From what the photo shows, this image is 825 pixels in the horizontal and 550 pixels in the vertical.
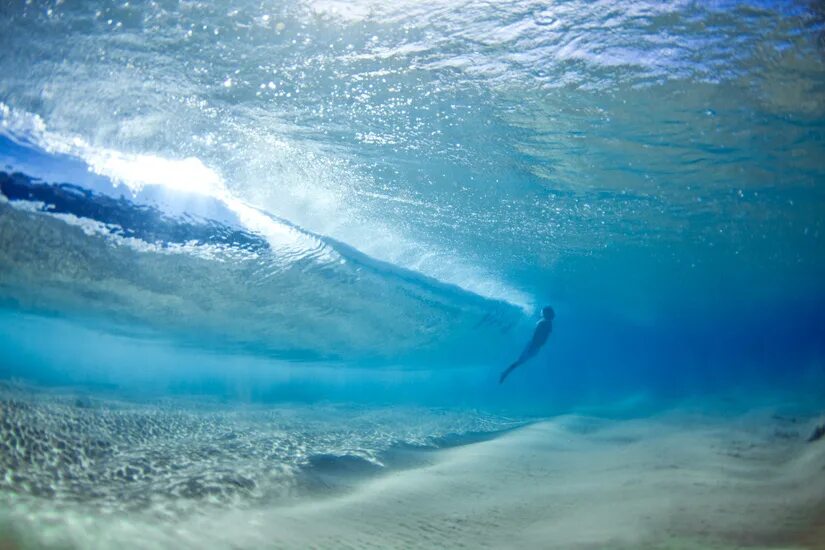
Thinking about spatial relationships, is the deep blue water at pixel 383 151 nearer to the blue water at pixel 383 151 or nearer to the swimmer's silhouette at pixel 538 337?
the blue water at pixel 383 151

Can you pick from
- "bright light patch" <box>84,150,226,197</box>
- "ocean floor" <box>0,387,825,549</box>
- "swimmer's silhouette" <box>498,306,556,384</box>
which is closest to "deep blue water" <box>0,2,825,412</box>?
"bright light patch" <box>84,150,226,197</box>

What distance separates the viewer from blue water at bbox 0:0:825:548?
723 centimetres

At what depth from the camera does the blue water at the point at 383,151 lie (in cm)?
723

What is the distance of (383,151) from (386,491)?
8.57 metres

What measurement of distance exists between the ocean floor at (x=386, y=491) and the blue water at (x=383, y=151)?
1.12 meters

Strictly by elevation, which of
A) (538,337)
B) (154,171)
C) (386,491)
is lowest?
(386,491)

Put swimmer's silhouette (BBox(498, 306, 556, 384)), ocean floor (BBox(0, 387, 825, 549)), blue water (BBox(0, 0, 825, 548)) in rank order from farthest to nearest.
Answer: swimmer's silhouette (BBox(498, 306, 556, 384))
blue water (BBox(0, 0, 825, 548))
ocean floor (BBox(0, 387, 825, 549))

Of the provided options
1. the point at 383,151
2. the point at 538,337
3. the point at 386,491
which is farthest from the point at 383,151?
the point at 538,337

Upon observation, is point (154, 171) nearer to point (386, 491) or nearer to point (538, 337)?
point (386, 491)

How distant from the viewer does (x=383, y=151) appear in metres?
11.3

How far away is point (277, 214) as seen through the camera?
1395cm

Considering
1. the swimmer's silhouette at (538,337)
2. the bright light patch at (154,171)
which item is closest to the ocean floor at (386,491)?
the bright light patch at (154,171)

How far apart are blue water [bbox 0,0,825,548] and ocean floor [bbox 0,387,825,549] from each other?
3.68 ft

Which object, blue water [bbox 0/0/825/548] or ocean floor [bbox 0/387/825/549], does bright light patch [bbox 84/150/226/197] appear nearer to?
blue water [bbox 0/0/825/548]
